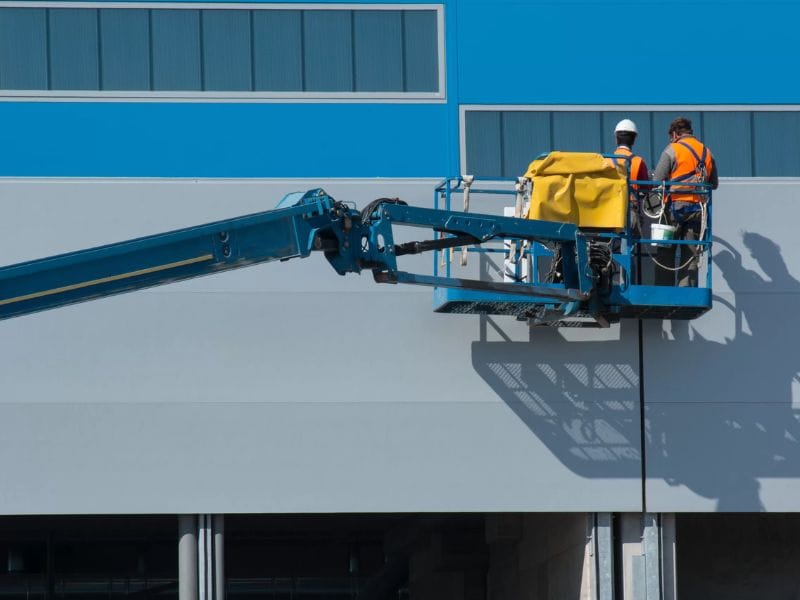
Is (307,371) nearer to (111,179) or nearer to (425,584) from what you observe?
(111,179)

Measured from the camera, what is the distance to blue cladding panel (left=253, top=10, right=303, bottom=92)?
1585 centimetres

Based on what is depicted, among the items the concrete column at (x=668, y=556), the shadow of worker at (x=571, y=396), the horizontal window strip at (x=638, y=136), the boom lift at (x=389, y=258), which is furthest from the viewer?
the horizontal window strip at (x=638, y=136)

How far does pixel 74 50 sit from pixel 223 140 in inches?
84.6

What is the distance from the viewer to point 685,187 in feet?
46.4

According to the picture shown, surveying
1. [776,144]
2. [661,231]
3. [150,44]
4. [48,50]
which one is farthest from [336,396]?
[776,144]

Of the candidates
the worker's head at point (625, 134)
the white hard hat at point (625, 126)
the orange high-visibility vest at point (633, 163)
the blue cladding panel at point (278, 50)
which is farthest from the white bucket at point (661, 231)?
the blue cladding panel at point (278, 50)

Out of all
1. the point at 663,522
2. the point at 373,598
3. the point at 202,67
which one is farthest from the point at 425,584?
the point at 202,67

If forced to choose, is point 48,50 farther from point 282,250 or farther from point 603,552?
point 603,552

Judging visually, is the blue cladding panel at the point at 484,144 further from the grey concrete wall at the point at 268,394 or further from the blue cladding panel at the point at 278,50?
the blue cladding panel at the point at 278,50

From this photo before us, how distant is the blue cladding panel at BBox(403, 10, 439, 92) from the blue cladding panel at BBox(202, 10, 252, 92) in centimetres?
187

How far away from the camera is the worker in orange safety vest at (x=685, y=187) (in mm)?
14125

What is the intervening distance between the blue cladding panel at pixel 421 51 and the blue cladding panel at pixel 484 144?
63 cm

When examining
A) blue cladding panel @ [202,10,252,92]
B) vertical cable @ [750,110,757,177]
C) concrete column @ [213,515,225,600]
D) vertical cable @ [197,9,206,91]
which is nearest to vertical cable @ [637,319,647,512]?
vertical cable @ [750,110,757,177]

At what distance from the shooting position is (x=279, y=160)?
15.5 meters
